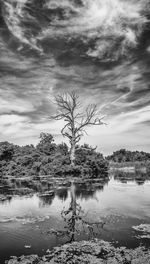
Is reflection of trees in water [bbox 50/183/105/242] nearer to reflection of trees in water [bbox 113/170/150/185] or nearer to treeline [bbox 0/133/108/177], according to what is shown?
reflection of trees in water [bbox 113/170/150/185]

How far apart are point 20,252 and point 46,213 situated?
5.55m

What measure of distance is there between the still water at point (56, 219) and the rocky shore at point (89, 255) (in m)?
0.51

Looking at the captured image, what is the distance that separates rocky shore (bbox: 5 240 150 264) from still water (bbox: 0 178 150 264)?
1.67 ft

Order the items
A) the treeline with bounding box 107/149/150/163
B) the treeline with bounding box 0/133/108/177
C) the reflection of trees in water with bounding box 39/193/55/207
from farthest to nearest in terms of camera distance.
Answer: the treeline with bounding box 107/149/150/163
the treeline with bounding box 0/133/108/177
the reflection of trees in water with bounding box 39/193/55/207

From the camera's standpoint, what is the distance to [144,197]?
736 inches

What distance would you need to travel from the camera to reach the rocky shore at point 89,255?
7391 mm

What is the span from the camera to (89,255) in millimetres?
7816

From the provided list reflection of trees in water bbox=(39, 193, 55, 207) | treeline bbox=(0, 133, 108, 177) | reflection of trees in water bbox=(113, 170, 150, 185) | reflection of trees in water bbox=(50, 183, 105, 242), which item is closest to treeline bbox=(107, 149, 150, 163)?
reflection of trees in water bbox=(113, 170, 150, 185)

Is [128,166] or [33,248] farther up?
[128,166]

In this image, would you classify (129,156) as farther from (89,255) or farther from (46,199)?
(89,255)

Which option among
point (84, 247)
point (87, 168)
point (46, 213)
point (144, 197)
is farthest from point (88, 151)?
point (84, 247)

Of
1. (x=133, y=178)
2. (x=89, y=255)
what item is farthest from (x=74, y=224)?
(x=133, y=178)

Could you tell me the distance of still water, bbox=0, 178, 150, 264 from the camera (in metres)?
9.09

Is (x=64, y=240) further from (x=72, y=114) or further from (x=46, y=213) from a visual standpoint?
(x=72, y=114)
